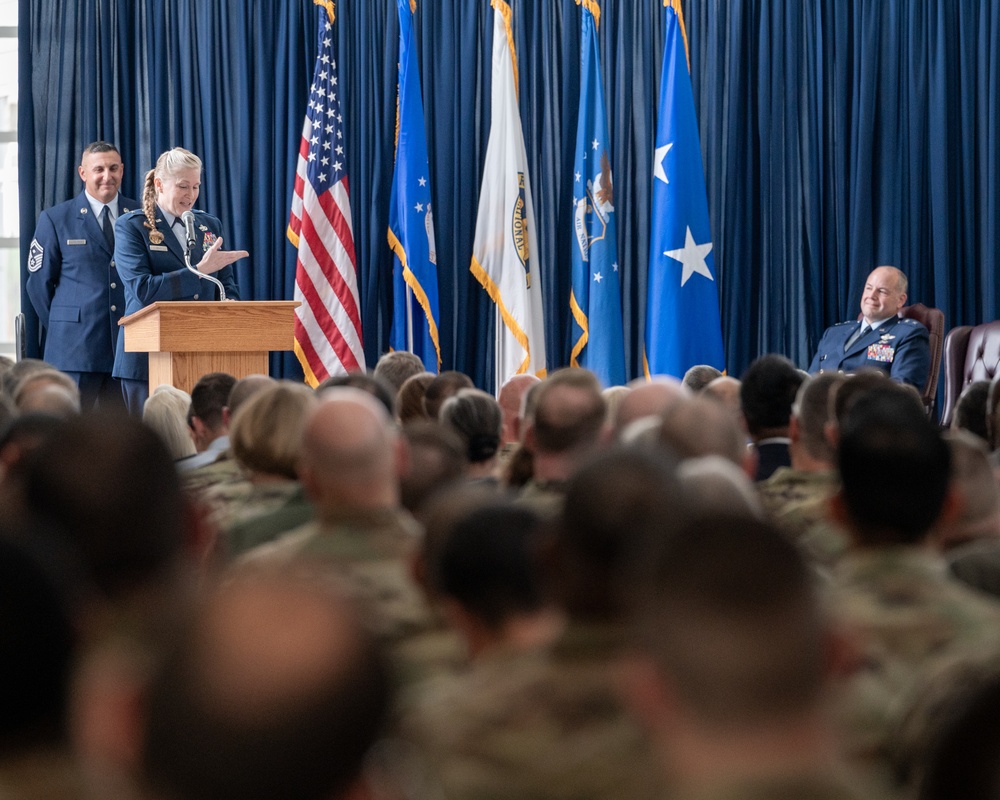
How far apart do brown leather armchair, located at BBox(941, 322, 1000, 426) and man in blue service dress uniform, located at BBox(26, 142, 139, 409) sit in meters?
4.68

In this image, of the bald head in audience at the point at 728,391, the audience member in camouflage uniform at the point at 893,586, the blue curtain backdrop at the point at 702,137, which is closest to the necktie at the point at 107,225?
the blue curtain backdrop at the point at 702,137

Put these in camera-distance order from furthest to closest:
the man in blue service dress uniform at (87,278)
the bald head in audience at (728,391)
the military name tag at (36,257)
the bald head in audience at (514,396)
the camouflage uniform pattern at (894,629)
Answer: the military name tag at (36,257) < the man in blue service dress uniform at (87,278) < the bald head in audience at (514,396) < the bald head in audience at (728,391) < the camouflage uniform pattern at (894,629)

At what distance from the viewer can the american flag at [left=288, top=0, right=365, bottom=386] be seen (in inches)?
307

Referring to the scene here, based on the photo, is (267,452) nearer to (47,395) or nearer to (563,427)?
(563,427)

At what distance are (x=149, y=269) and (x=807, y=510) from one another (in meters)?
4.07

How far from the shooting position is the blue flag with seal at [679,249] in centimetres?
821

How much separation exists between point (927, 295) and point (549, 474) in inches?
264

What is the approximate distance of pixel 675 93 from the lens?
326 inches

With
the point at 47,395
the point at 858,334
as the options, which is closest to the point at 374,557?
the point at 47,395

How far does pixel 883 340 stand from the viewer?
746 centimetres

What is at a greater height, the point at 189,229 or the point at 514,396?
the point at 189,229

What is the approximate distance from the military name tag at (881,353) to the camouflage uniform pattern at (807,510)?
14.5ft

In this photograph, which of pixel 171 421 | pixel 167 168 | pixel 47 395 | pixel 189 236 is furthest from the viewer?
pixel 189 236

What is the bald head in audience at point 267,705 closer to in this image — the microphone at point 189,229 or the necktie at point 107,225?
the microphone at point 189,229
